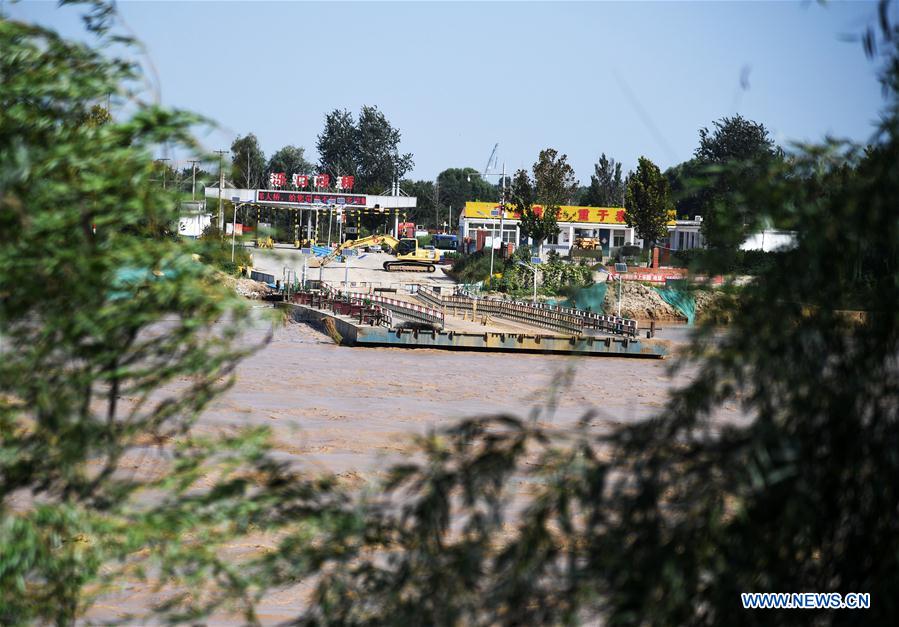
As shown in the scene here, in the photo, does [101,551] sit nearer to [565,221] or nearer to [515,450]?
[515,450]

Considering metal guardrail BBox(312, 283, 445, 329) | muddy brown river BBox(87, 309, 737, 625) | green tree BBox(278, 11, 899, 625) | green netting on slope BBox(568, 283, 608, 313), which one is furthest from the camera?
green netting on slope BBox(568, 283, 608, 313)

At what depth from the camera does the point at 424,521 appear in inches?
157

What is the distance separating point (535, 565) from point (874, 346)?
1431 mm

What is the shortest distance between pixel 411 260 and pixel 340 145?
80.5 metres

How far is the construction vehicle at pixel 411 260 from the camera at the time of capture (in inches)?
2362

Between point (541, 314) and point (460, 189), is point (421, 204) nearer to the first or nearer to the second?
point (460, 189)

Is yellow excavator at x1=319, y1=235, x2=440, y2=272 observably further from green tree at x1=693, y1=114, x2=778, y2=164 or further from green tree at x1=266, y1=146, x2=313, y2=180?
green tree at x1=266, y1=146, x2=313, y2=180

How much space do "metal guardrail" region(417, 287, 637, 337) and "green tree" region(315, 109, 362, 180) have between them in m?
94.3

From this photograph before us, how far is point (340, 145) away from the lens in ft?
454

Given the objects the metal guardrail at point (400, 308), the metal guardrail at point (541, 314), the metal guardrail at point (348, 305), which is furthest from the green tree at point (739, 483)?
the metal guardrail at point (400, 308)

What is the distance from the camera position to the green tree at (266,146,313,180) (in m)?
136

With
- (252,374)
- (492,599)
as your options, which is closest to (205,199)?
(492,599)

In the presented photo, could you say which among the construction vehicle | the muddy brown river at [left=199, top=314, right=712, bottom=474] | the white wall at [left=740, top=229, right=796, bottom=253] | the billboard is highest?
the billboard

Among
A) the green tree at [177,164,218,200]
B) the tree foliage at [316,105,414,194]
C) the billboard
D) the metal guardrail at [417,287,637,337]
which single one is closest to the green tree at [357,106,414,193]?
the tree foliage at [316,105,414,194]
